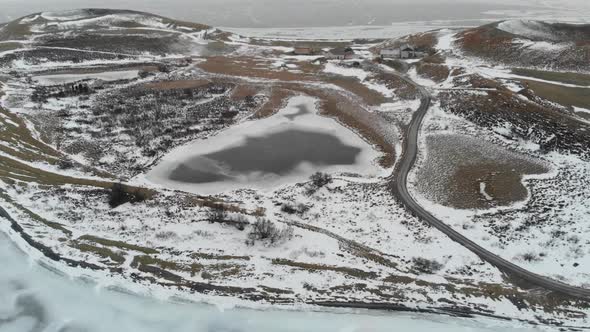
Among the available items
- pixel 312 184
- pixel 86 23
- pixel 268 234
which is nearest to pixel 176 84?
pixel 312 184

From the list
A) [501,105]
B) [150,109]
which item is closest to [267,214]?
[150,109]

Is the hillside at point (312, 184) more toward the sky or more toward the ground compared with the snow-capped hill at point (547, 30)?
more toward the ground

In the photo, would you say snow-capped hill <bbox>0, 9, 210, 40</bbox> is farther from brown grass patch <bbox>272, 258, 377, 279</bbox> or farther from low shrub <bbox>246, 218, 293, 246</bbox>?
brown grass patch <bbox>272, 258, 377, 279</bbox>

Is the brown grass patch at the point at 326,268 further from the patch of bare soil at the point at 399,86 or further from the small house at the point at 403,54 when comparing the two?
the small house at the point at 403,54

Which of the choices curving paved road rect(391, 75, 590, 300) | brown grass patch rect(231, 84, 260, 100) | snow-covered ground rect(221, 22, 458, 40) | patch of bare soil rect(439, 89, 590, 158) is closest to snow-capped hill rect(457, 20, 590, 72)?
patch of bare soil rect(439, 89, 590, 158)

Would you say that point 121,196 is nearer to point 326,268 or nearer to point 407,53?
point 326,268

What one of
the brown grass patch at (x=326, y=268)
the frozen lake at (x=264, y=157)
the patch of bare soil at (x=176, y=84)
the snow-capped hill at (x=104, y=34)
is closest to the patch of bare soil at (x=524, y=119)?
the frozen lake at (x=264, y=157)
